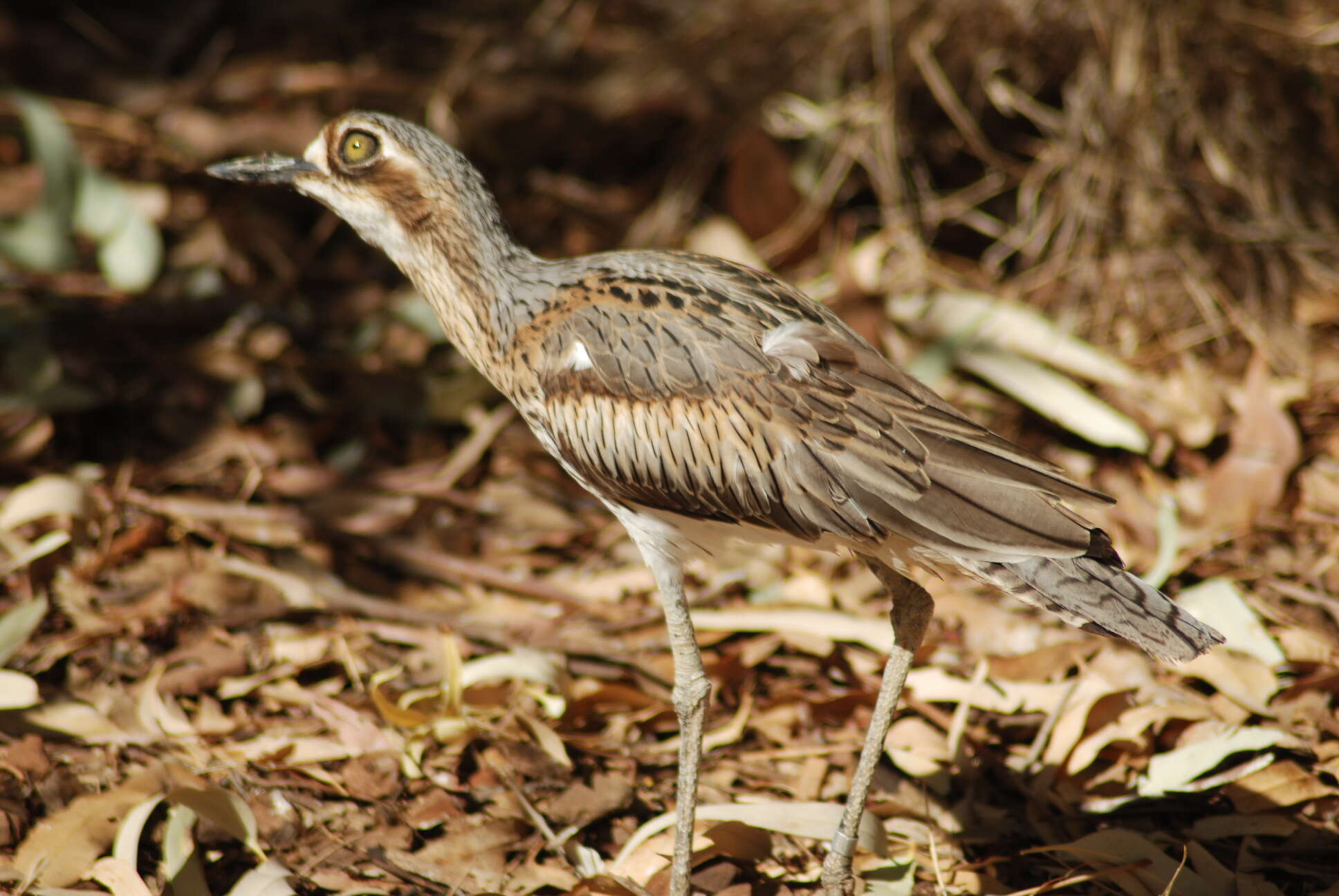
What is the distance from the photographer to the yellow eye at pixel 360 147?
357cm

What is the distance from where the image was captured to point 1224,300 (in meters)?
5.30

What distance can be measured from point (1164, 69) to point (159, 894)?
16.7 ft

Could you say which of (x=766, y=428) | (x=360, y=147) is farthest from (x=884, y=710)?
(x=360, y=147)

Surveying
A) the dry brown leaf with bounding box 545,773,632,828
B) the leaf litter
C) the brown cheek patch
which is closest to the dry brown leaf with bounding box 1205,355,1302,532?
the leaf litter

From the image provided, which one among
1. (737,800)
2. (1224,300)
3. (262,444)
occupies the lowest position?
(737,800)

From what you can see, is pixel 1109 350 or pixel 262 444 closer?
pixel 262 444

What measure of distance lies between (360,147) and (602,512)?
200cm

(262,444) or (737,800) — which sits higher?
(262,444)

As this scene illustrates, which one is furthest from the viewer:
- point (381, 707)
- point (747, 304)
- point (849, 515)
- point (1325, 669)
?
point (1325, 669)

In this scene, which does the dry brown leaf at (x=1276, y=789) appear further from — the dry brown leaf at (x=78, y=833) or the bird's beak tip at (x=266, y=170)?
the bird's beak tip at (x=266, y=170)

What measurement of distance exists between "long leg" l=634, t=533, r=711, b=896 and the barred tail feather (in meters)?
0.82

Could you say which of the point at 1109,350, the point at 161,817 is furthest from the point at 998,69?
the point at 161,817

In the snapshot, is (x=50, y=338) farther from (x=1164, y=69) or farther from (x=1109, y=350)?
(x=1164, y=69)

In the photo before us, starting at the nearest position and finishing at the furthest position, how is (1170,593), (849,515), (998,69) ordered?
(849,515) → (1170,593) → (998,69)
